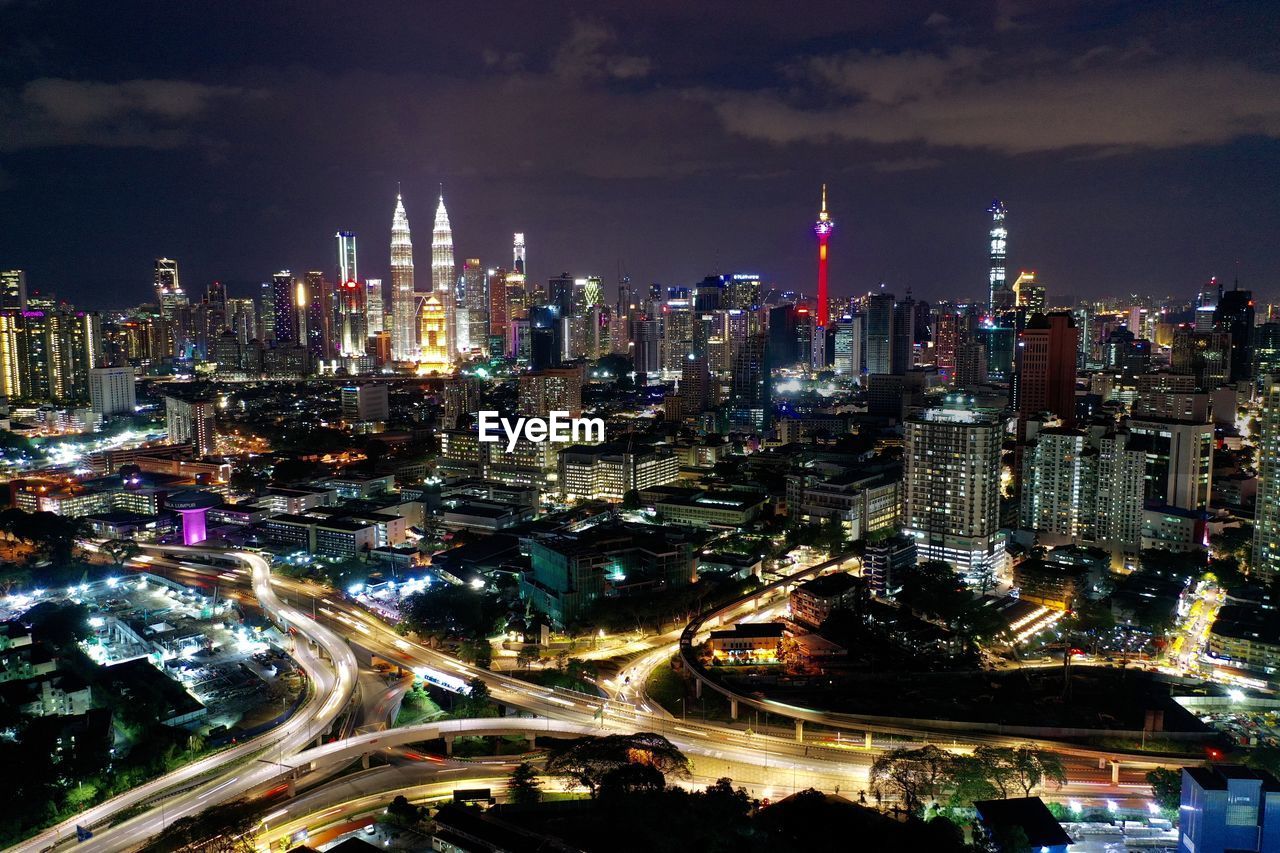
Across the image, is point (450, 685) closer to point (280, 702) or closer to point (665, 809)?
point (280, 702)

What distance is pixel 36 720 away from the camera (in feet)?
31.9

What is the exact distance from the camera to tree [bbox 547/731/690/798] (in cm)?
862

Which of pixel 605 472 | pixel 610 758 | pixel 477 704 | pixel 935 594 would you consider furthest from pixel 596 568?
pixel 605 472

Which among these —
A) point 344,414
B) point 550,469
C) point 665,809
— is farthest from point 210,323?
point 665,809

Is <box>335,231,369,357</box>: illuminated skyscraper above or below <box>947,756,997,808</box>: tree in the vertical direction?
above

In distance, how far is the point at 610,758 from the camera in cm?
871

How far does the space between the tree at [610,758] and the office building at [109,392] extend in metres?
30.4

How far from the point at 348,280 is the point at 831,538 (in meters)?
53.7

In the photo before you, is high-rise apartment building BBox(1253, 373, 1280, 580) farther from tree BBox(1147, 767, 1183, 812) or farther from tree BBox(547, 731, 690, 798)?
tree BBox(547, 731, 690, 798)

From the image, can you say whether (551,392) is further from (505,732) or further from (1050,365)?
(505,732)

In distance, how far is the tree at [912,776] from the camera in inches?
327

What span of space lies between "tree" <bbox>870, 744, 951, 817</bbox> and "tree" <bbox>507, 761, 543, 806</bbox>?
3.21m

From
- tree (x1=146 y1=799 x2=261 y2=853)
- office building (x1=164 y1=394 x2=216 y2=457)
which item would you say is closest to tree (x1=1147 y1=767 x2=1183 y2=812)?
tree (x1=146 y1=799 x2=261 y2=853)

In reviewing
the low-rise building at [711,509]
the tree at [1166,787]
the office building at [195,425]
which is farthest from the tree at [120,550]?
the tree at [1166,787]
